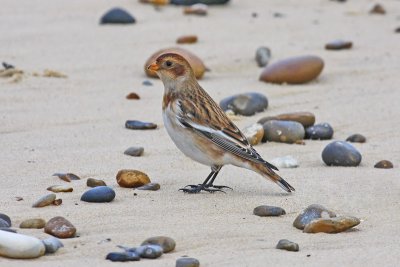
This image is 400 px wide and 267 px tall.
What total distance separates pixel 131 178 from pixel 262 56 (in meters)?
3.78

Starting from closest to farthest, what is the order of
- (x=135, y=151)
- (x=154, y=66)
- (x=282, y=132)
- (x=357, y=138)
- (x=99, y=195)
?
(x=99, y=195), (x=154, y=66), (x=135, y=151), (x=282, y=132), (x=357, y=138)

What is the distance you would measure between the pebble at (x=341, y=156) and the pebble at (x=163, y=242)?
2158 mm

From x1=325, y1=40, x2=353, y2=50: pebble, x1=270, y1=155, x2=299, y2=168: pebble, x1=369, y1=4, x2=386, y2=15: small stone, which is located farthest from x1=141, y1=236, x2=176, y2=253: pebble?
x1=369, y1=4, x2=386, y2=15: small stone

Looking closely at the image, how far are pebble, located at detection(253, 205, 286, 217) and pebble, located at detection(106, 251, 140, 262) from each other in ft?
3.69

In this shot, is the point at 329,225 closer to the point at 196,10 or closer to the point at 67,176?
the point at 67,176

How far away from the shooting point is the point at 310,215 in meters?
5.57

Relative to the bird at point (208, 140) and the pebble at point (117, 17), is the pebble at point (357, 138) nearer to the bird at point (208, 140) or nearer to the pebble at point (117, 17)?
the bird at point (208, 140)

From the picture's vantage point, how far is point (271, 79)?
923cm

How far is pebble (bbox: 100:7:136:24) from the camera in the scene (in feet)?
35.2

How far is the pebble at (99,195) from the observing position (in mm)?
5855

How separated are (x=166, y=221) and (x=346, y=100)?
3624 mm

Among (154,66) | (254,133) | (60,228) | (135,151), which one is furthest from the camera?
(254,133)

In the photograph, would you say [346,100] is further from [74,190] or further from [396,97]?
[74,190]

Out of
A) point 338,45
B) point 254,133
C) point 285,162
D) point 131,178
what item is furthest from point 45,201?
point 338,45
